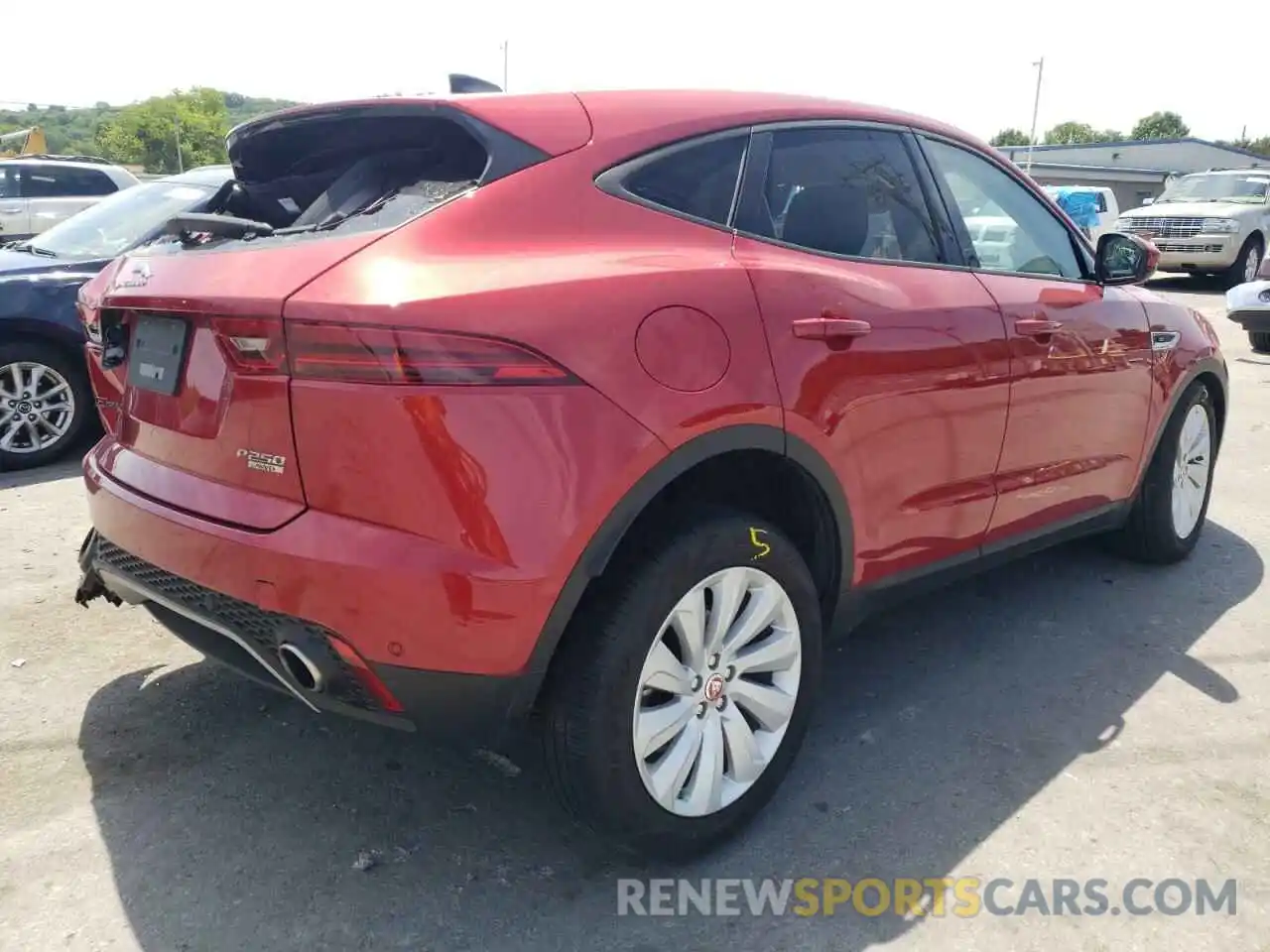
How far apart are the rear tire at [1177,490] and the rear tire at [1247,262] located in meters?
14.5

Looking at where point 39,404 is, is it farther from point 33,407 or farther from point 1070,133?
point 1070,133

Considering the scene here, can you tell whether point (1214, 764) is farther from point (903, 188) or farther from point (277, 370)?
point (277, 370)

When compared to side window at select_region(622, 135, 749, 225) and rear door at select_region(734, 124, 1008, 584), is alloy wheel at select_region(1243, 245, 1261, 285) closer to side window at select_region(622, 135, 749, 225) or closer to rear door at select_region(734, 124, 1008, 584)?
rear door at select_region(734, 124, 1008, 584)

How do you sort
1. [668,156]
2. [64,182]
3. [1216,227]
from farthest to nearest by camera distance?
1. [1216,227]
2. [64,182]
3. [668,156]

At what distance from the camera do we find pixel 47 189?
12594mm

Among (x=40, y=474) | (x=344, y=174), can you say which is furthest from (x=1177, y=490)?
(x=40, y=474)

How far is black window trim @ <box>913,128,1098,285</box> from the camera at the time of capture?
3.28m

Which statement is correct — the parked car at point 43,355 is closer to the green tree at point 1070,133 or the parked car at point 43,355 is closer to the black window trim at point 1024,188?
the black window trim at point 1024,188

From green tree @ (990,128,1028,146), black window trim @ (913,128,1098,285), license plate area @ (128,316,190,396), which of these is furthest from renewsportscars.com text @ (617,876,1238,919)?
green tree @ (990,128,1028,146)

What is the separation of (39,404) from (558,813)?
4611 millimetres

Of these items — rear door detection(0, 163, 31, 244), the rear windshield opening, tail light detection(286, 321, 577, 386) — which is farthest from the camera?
rear door detection(0, 163, 31, 244)

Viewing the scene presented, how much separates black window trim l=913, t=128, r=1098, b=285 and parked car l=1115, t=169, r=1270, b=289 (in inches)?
584

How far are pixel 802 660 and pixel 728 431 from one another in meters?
0.70

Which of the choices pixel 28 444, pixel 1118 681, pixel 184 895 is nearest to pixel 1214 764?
pixel 1118 681
